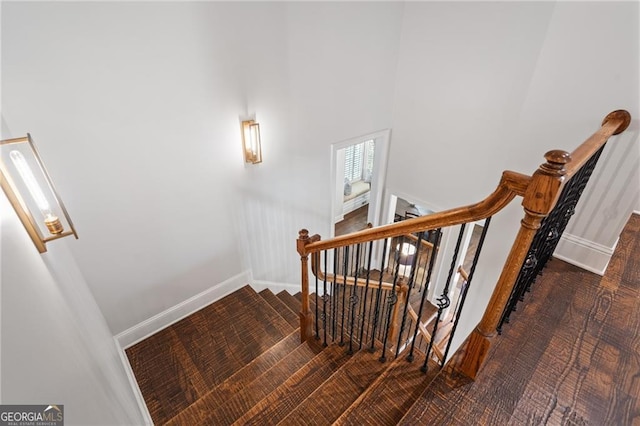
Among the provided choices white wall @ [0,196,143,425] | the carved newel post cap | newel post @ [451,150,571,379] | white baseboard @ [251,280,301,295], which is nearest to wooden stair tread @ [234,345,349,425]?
white wall @ [0,196,143,425]

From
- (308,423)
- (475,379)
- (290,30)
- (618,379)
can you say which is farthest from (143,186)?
(618,379)

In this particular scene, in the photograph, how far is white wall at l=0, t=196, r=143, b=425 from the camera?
0.80 metres

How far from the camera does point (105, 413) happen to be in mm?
1352

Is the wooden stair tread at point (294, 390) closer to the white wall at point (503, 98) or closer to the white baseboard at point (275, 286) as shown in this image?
the white wall at point (503, 98)

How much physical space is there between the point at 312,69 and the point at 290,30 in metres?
0.42

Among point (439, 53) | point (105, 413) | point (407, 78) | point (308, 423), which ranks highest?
point (439, 53)

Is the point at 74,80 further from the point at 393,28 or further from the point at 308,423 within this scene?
the point at 393,28

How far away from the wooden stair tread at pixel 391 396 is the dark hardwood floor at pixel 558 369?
0.13 metres

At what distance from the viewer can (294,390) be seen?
1928 mm

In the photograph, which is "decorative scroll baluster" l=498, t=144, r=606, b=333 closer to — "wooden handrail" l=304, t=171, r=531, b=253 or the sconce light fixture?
"wooden handrail" l=304, t=171, r=531, b=253

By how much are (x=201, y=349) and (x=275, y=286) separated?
1.27 m

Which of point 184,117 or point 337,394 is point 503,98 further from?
point 337,394

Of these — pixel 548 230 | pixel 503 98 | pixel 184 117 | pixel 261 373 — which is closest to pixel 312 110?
pixel 184 117

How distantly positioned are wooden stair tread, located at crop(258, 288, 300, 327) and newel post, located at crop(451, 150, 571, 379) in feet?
6.68
